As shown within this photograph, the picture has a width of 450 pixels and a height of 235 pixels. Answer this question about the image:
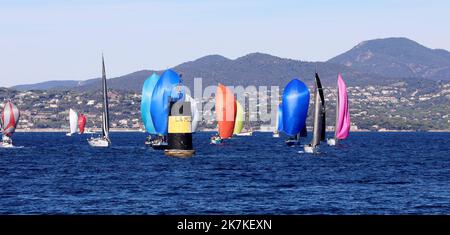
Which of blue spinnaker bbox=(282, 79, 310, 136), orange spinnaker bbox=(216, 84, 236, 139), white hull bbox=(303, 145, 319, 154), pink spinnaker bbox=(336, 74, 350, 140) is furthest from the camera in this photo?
orange spinnaker bbox=(216, 84, 236, 139)

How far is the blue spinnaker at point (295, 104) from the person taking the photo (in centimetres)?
11069

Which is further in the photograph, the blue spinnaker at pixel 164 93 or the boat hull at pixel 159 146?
the boat hull at pixel 159 146

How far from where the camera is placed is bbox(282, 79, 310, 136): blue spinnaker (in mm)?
110688

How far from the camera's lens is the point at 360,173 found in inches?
2842

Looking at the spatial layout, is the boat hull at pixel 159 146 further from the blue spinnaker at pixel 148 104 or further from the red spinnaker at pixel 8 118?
the red spinnaker at pixel 8 118

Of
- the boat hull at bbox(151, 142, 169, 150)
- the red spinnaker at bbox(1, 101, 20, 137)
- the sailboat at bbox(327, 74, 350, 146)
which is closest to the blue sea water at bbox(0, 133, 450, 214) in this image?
the boat hull at bbox(151, 142, 169, 150)

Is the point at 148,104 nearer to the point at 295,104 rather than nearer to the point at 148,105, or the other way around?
the point at 148,105

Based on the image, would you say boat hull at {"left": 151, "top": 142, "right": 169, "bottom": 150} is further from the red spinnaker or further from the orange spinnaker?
the red spinnaker

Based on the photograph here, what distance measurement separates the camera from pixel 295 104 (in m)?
111

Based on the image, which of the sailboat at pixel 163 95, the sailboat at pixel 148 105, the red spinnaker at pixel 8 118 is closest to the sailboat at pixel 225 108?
the sailboat at pixel 148 105

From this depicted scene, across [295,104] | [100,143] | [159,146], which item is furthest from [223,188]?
[100,143]
